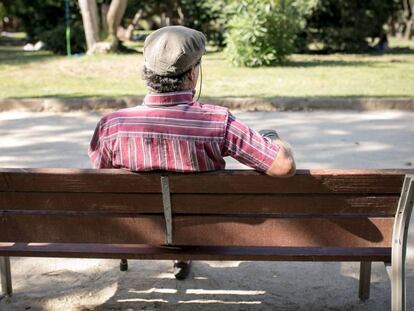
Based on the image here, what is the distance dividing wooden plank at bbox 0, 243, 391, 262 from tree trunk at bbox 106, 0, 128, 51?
606 inches

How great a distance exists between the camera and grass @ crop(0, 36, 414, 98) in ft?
32.8

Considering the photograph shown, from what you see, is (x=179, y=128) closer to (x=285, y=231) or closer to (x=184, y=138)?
(x=184, y=138)

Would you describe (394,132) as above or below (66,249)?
below

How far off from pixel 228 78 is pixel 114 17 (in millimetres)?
6664

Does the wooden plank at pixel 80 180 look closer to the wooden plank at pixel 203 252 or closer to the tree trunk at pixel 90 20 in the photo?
the wooden plank at pixel 203 252

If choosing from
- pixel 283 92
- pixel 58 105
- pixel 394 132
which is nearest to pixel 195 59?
pixel 394 132

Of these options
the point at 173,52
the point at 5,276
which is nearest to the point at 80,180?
the point at 173,52

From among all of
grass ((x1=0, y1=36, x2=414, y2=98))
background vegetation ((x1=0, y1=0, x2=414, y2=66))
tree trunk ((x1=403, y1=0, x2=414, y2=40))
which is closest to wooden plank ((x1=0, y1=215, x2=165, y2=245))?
grass ((x1=0, y1=36, x2=414, y2=98))

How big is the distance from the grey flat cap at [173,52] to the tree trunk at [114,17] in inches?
604

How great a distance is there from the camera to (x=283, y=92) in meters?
10.1

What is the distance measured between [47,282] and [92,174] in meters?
1.36

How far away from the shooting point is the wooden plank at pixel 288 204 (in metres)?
2.41

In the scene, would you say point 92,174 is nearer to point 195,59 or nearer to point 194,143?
point 194,143

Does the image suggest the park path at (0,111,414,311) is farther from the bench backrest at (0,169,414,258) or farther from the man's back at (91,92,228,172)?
the man's back at (91,92,228,172)
